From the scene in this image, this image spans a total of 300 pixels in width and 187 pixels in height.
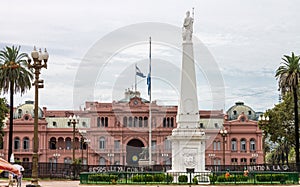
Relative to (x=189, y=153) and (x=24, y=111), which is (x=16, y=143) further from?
(x=189, y=153)

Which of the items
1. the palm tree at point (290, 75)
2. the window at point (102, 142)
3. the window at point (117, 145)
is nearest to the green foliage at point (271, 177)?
the palm tree at point (290, 75)

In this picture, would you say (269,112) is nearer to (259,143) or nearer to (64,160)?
(259,143)

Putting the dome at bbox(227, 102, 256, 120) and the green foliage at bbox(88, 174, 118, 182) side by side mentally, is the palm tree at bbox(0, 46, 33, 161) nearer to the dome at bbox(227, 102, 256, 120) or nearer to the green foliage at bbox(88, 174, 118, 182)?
the green foliage at bbox(88, 174, 118, 182)

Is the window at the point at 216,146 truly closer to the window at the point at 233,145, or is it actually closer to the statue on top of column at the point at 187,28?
the window at the point at 233,145

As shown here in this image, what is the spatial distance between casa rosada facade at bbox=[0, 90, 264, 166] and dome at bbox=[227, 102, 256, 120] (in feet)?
14.3

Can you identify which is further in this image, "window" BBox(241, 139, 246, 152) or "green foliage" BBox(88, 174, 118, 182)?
"window" BBox(241, 139, 246, 152)

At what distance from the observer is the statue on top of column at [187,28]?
138ft

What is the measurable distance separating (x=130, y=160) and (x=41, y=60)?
70.8 m

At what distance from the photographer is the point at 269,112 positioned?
6781cm

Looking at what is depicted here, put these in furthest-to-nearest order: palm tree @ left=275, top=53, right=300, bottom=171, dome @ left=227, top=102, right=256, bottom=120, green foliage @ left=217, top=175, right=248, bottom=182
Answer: dome @ left=227, top=102, right=256, bottom=120 < palm tree @ left=275, top=53, right=300, bottom=171 < green foliage @ left=217, top=175, right=248, bottom=182

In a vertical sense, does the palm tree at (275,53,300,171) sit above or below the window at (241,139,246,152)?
above

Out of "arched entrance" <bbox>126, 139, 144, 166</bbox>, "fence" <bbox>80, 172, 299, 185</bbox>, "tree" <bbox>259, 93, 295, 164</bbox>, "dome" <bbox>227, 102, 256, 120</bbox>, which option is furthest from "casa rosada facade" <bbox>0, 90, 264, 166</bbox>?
"fence" <bbox>80, 172, 299, 185</bbox>

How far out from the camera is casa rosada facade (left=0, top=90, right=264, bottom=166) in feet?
311

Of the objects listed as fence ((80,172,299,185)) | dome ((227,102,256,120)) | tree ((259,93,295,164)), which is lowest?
fence ((80,172,299,185))
